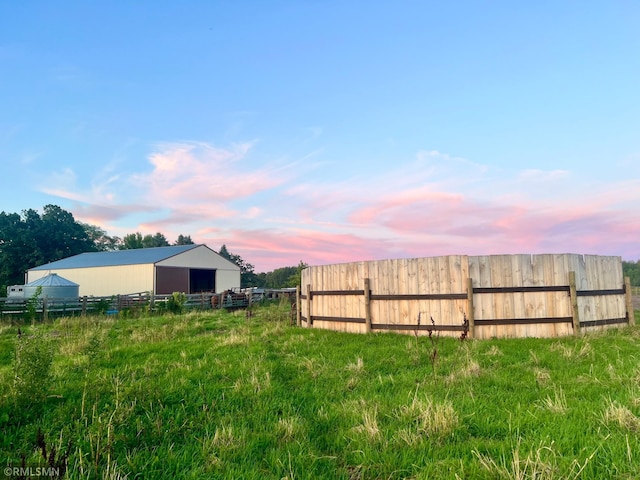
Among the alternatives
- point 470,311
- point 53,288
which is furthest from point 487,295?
point 53,288

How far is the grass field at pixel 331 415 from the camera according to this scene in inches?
130

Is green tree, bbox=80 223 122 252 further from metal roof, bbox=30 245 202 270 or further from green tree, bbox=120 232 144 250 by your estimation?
metal roof, bbox=30 245 202 270

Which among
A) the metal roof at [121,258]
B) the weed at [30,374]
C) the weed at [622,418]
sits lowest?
the weed at [622,418]

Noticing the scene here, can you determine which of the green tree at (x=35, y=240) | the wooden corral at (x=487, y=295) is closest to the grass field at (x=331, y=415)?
the wooden corral at (x=487, y=295)

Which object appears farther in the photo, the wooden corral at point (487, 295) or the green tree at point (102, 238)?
the green tree at point (102, 238)

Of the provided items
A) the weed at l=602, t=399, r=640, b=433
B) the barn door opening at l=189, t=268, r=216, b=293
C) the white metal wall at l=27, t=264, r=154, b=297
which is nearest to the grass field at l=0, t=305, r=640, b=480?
the weed at l=602, t=399, r=640, b=433

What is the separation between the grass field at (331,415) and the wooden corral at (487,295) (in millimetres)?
2267

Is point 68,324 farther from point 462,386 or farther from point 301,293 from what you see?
point 462,386

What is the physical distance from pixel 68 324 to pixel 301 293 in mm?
9938

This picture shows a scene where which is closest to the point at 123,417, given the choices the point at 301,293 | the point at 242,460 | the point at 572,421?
the point at 242,460

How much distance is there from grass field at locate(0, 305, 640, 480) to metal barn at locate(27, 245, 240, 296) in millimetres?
33440

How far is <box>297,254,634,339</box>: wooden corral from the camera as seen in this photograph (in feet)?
33.0

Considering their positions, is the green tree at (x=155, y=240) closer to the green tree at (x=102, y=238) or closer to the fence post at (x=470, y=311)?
the green tree at (x=102, y=238)

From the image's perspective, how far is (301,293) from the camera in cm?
1428
